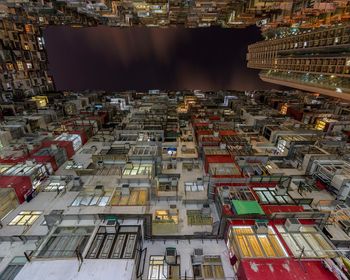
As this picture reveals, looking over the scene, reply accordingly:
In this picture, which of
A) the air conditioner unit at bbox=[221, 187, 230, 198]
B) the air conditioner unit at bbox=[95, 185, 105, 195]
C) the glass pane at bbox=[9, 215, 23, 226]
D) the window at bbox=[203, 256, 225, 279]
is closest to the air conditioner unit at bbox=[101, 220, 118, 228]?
the air conditioner unit at bbox=[95, 185, 105, 195]

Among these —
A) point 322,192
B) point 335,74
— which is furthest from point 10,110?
point 335,74

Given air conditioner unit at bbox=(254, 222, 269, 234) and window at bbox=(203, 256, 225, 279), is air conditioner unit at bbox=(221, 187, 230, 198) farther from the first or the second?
window at bbox=(203, 256, 225, 279)

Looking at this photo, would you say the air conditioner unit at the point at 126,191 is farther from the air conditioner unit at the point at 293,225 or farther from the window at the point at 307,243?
the air conditioner unit at the point at 293,225

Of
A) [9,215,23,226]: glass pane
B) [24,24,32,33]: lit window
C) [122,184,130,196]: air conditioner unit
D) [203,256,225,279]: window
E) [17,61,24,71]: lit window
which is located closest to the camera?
[203,256,225,279]: window

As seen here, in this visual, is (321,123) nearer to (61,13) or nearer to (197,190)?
(197,190)

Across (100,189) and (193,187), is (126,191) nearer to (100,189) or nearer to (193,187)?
(100,189)

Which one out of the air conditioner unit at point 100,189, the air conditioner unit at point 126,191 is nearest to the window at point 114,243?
the air conditioner unit at point 126,191
